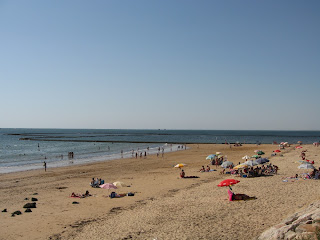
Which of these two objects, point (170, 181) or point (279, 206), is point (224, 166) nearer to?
point (170, 181)

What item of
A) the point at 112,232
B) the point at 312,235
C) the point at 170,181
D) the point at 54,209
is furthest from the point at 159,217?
the point at 170,181

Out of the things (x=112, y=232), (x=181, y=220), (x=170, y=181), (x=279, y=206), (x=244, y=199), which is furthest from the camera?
(x=170, y=181)

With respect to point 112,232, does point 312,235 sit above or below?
above

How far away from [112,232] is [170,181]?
12894 mm

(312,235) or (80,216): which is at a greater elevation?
(312,235)

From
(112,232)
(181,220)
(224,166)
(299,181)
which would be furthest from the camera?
(224,166)

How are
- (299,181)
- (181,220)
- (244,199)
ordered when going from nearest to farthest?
(181,220) → (244,199) → (299,181)

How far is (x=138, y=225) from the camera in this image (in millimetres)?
12930

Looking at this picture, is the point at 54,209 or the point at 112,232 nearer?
the point at 112,232

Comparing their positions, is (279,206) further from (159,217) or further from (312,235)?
(312,235)

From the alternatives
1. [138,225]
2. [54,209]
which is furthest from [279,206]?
[54,209]

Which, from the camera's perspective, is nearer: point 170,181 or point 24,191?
point 24,191

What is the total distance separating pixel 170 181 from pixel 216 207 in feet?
32.0

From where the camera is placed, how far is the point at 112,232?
12.2 m
